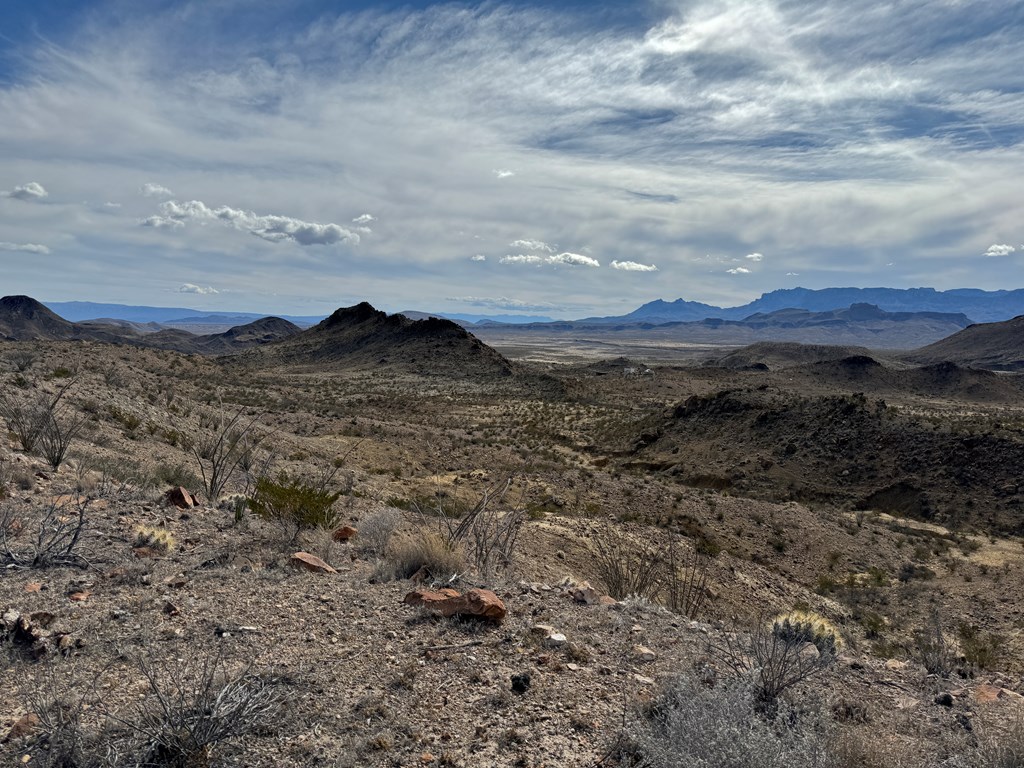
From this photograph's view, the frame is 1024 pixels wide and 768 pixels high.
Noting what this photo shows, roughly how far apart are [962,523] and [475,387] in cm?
4204

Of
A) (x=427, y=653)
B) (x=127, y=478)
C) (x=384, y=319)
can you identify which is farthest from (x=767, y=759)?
(x=384, y=319)

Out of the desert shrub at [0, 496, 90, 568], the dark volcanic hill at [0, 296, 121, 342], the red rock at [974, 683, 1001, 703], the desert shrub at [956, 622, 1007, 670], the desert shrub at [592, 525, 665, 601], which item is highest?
the dark volcanic hill at [0, 296, 121, 342]

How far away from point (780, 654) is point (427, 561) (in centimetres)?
343

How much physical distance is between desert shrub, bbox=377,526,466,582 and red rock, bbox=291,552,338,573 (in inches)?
21.2

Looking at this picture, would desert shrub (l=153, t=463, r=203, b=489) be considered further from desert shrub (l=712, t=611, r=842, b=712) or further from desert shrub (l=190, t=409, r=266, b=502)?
desert shrub (l=712, t=611, r=842, b=712)

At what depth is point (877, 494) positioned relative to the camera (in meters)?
21.5

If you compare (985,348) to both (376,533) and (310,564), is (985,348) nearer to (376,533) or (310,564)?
(376,533)

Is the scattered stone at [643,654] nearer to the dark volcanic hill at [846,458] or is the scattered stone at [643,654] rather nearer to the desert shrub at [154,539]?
the desert shrub at [154,539]

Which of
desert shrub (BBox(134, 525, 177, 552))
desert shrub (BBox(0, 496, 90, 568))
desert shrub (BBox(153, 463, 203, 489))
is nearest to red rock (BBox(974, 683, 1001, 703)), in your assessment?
desert shrub (BBox(134, 525, 177, 552))

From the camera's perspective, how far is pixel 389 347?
77.8 m

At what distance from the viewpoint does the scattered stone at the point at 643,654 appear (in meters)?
4.76

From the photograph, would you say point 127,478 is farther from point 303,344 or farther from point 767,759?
point 303,344

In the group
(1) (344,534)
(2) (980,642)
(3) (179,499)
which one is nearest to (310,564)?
(1) (344,534)

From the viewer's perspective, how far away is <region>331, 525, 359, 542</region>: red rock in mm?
7832
